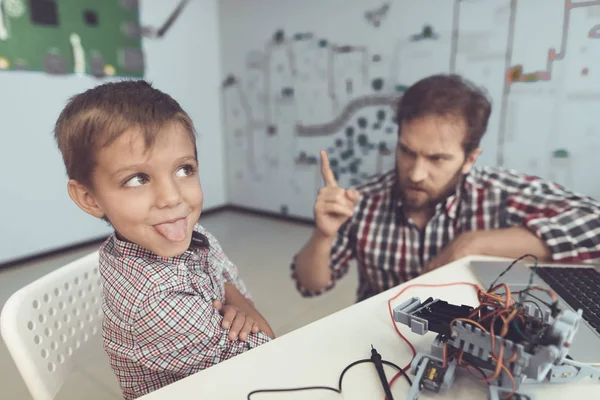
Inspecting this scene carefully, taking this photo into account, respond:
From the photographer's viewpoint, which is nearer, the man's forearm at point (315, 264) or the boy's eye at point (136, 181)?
the boy's eye at point (136, 181)

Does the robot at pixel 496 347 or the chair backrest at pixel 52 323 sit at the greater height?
the robot at pixel 496 347

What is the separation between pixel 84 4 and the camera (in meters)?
2.92

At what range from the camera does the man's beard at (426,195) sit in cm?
121

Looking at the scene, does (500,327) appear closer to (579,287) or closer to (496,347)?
(496,347)

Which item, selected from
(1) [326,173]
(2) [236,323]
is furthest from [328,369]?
(1) [326,173]

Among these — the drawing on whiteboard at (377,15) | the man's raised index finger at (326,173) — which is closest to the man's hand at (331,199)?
the man's raised index finger at (326,173)

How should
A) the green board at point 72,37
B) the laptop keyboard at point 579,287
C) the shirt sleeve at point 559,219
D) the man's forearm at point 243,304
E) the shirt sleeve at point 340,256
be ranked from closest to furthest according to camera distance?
the laptop keyboard at point 579,287
the man's forearm at point 243,304
the shirt sleeve at point 559,219
the shirt sleeve at point 340,256
the green board at point 72,37

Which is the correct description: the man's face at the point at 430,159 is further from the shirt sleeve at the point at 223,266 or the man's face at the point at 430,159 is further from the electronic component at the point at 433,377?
the electronic component at the point at 433,377

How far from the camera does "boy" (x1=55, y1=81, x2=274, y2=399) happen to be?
2.24 feet

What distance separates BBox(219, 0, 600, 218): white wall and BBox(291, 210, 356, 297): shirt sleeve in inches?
53.2

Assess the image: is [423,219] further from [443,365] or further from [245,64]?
[245,64]

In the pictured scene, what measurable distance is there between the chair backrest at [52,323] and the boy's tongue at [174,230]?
10.7 inches

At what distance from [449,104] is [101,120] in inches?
35.1

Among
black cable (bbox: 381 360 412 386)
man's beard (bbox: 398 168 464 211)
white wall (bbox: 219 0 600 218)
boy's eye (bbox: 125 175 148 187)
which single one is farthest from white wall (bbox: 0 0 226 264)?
black cable (bbox: 381 360 412 386)
